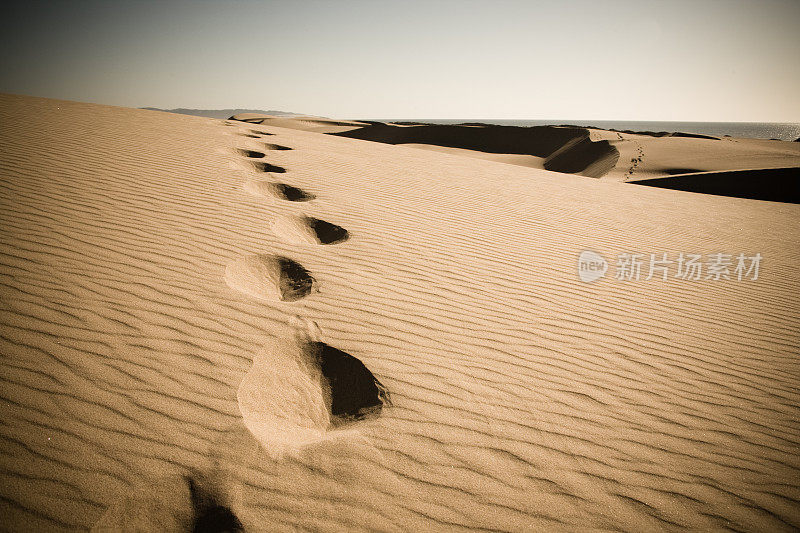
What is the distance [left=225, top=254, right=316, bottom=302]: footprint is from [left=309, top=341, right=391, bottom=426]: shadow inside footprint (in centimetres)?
65

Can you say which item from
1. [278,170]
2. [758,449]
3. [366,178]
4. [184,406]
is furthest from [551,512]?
[278,170]

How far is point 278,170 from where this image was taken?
552cm

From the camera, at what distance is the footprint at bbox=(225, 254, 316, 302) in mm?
2561

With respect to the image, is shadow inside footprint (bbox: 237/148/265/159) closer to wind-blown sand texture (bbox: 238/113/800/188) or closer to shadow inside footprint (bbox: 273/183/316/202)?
shadow inside footprint (bbox: 273/183/316/202)

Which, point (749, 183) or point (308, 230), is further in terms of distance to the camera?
point (749, 183)

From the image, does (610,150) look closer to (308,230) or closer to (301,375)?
(308,230)

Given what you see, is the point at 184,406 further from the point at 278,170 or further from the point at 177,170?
the point at 278,170

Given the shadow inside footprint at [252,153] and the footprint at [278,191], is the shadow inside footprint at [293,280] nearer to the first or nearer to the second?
the footprint at [278,191]

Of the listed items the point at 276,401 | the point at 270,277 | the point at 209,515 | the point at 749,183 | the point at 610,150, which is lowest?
the point at 209,515

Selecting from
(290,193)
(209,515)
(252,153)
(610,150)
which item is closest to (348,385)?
(209,515)

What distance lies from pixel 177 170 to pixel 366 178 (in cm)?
274

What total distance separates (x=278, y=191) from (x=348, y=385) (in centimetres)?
342

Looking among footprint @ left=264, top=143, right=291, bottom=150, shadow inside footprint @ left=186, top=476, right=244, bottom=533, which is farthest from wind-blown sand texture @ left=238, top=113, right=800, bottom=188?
shadow inside footprint @ left=186, top=476, right=244, bottom=533

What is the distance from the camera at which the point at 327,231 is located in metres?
3.60
